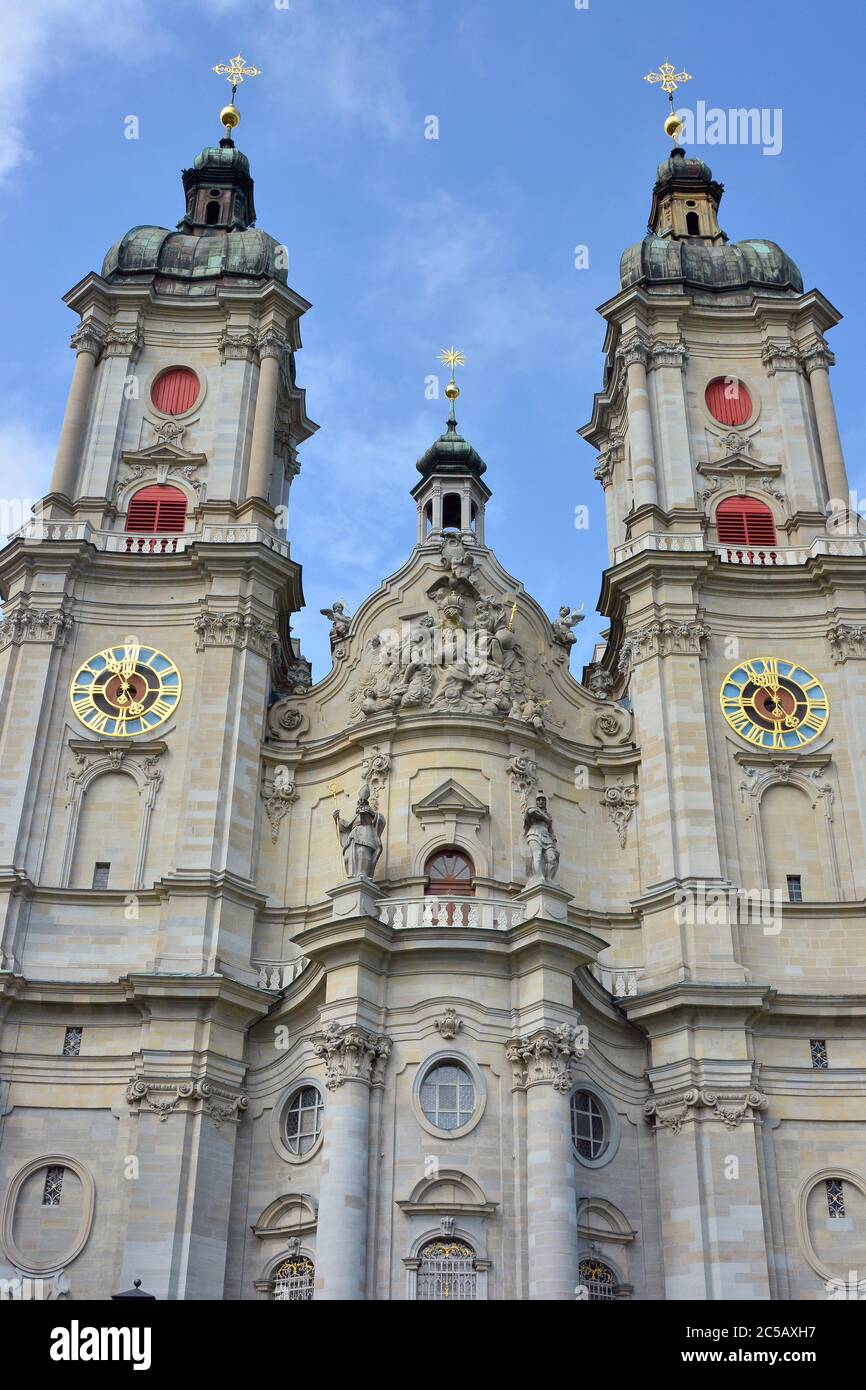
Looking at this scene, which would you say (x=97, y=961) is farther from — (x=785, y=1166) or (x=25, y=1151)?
(x=785, y=1166)

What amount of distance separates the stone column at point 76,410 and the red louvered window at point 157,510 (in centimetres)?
151

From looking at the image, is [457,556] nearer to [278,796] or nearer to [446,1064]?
[278,796]

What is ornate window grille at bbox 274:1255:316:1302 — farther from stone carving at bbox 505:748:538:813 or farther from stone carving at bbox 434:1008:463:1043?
stone carving at bbox 505:748:538:813

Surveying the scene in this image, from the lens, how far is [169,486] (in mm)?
35062

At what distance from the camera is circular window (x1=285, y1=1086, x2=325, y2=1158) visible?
2655 centimetres

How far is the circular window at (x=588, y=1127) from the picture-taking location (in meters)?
26.5

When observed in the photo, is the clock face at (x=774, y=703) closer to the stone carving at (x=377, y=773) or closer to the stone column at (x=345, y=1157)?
the stone carving at (x=377, y=773)

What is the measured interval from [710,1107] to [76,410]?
70.6 ft

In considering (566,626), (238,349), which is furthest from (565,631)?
(238,349)

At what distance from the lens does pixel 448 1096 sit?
25.9 meters

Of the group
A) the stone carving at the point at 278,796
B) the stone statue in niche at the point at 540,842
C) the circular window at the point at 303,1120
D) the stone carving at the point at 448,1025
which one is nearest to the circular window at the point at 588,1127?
the stone carving at the point at 448,1025
